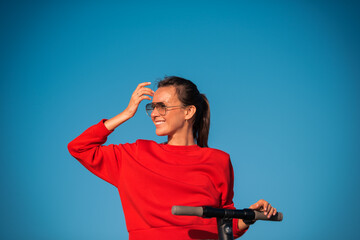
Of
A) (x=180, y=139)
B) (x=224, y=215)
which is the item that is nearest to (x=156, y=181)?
(x=180, y=139)

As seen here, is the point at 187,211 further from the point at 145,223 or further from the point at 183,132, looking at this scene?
the point at 183,132

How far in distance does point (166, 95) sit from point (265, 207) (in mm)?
1169

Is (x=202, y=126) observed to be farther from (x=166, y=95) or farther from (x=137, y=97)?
(x=137, y=97)

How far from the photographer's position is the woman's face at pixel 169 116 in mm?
2891

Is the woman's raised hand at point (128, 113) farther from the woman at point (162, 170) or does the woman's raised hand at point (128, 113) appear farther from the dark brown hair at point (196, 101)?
the dark brown hair at point (196, 101)

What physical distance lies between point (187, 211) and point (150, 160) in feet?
3.03

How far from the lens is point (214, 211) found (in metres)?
1.96

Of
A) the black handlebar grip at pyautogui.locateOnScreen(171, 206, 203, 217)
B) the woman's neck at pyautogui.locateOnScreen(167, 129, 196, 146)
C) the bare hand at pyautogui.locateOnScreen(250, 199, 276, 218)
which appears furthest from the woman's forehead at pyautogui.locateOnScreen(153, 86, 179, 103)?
the black handlebar grip at pyautogui.locateOnScreen(171, 206, 203, 217)

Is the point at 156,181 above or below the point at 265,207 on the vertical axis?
above

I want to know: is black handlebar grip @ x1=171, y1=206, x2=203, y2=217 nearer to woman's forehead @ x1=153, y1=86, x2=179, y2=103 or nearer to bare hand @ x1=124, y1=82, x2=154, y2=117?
bare hand @ x1=124, y1=82, x2=154, y2=117

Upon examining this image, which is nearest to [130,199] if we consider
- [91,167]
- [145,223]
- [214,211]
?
[145,223]

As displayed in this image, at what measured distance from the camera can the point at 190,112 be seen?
121 inches

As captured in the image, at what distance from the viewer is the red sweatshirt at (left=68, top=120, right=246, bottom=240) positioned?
2.56 metres

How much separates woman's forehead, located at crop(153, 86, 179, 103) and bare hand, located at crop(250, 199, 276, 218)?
1.07 m
